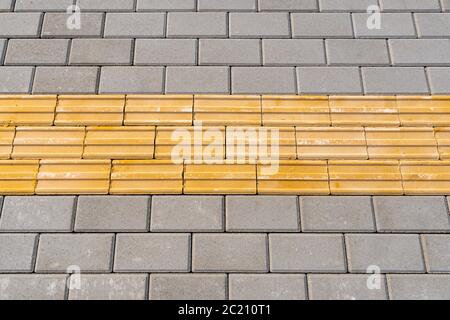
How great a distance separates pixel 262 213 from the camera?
10.1ft

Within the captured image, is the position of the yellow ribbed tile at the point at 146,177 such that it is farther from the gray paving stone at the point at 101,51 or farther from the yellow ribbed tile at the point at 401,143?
the yellow ribbed tile at the point at 401,143

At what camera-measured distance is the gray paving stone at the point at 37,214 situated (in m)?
3.02

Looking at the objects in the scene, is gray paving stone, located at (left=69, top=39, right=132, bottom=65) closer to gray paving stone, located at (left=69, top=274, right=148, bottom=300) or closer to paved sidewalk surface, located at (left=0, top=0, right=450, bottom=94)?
paved sidewalk surface, located at (left=0, top=0, right=450, bottom=94)

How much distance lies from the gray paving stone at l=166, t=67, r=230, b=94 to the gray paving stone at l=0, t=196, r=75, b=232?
1211 millimetres

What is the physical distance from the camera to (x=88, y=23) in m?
3.84

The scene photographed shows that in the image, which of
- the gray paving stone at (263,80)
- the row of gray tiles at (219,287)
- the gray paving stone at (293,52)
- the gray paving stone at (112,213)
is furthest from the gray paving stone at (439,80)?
the gray paving stone at (112,213)

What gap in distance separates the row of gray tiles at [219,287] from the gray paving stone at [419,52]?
1.80 meters

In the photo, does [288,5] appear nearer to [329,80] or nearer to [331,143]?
[329,80]

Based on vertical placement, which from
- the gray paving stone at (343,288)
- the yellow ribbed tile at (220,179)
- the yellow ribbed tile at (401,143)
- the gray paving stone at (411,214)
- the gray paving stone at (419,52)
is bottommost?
the gray paving stone at (343,288)

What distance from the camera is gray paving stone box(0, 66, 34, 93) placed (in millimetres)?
3504

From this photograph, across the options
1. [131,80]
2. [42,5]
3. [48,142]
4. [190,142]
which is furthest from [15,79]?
[190,142]
